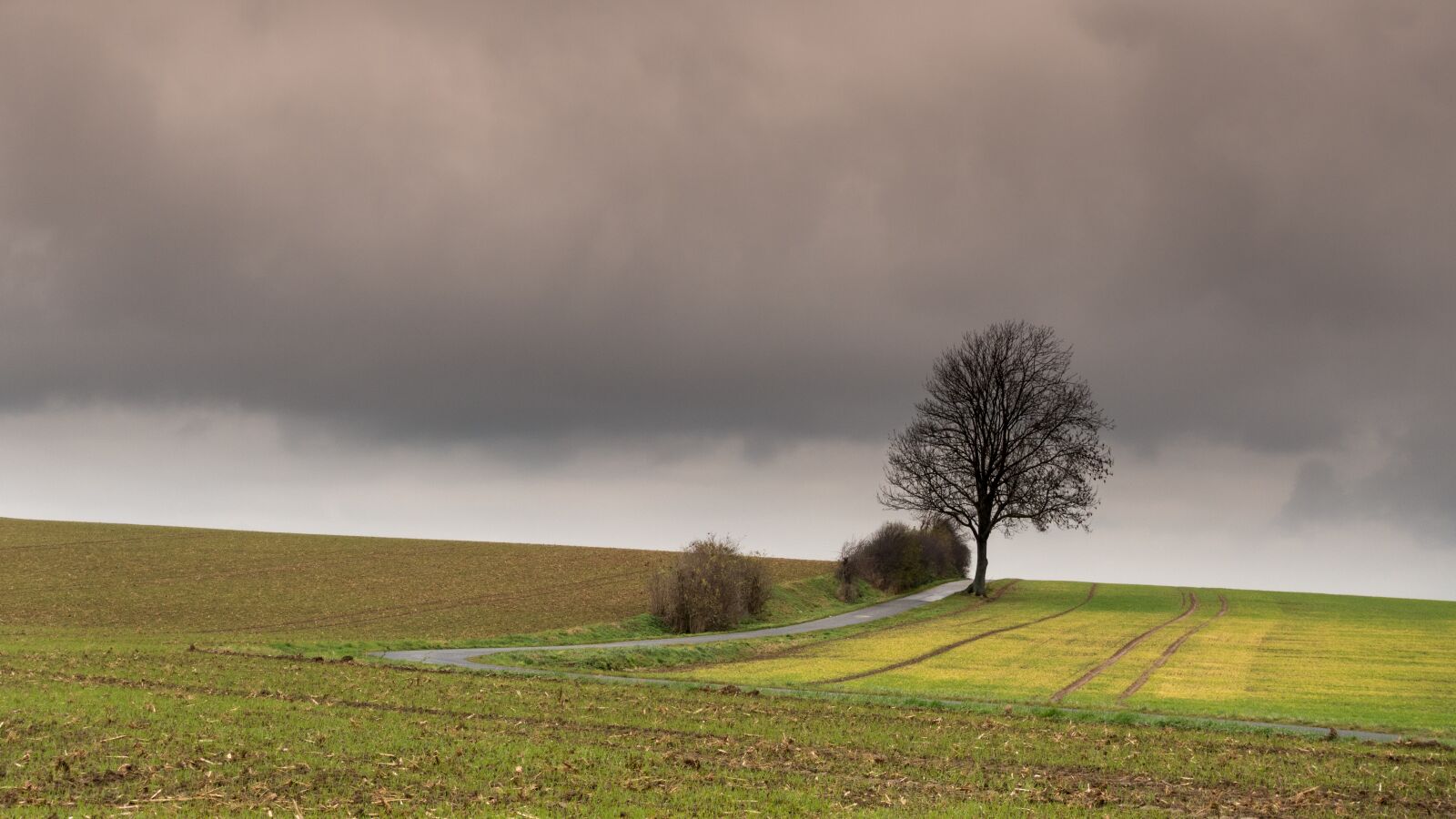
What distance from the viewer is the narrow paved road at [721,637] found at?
34875 mm

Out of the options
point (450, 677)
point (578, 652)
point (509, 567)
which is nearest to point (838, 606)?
point (509, 567)

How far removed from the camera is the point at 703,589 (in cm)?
5084

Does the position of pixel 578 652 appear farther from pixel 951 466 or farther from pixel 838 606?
pixel 951 466

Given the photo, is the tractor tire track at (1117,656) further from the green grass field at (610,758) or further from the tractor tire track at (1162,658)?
the green grass field at (610,758)

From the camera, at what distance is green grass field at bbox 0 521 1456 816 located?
1449 cm

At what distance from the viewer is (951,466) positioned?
71.4 meters

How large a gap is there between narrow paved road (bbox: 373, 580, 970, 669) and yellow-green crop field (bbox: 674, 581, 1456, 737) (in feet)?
10.4

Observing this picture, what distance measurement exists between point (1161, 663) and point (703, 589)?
20.5 meters

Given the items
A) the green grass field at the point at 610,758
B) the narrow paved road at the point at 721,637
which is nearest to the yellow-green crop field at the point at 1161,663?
the narrow paved road at the point at 721,637

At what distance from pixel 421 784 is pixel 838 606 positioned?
166 ft

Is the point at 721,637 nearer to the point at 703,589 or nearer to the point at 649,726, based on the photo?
the point at 703,589

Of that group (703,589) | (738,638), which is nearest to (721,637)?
(738,638)

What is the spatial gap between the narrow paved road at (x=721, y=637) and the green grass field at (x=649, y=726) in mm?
1812

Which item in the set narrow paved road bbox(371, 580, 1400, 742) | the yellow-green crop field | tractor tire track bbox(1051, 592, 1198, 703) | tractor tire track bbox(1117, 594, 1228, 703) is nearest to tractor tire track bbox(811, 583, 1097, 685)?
the yellow-green crop field
